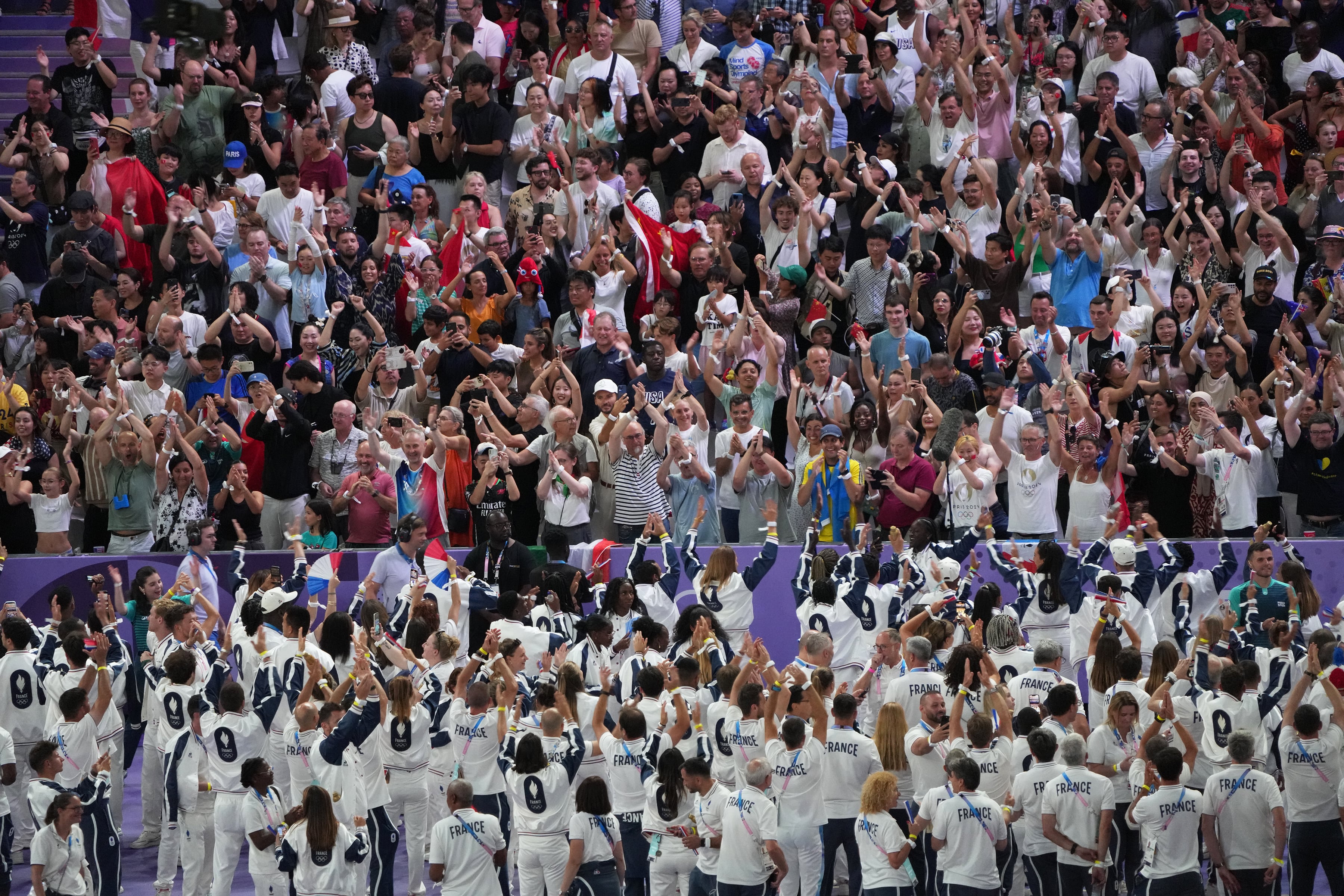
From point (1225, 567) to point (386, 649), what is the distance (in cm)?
755

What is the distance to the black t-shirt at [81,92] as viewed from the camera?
21.1 m

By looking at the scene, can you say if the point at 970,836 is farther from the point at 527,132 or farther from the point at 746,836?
the point at 527,132

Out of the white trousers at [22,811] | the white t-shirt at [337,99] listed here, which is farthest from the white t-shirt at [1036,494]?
the white t-shirt at [337,99]

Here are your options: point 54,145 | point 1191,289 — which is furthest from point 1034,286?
point 54,145

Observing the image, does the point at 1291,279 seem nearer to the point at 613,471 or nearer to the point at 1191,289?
the point at 1191,289

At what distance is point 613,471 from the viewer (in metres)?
17.1

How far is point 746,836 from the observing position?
12031 mm

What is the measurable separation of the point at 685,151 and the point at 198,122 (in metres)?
5.91

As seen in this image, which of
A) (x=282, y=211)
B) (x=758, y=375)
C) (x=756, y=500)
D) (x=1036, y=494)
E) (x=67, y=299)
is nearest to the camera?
(x=1036, y=494)

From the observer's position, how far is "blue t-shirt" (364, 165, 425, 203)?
20.1 m

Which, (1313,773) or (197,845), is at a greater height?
(1313,773)

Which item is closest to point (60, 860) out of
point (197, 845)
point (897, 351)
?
point (197, 845)

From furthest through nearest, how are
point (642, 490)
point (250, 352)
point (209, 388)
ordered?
point (250, 352) < point (209, 388) < point (642, 490)

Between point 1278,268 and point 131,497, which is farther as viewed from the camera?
point 1278,268
